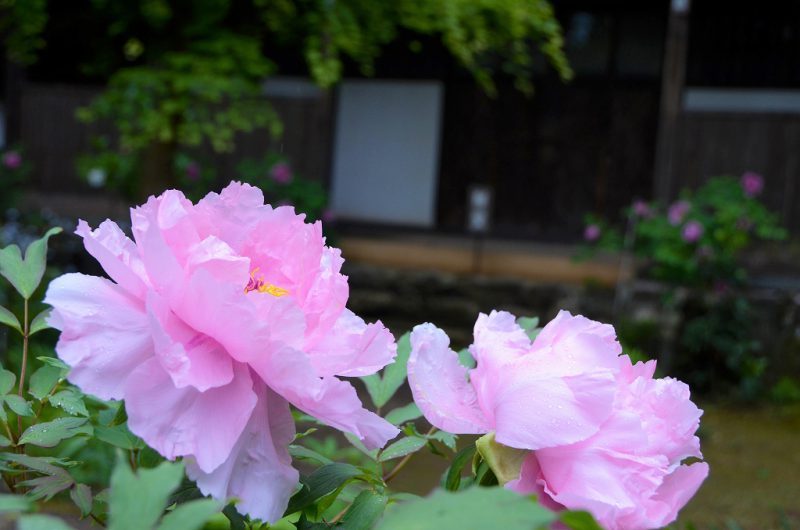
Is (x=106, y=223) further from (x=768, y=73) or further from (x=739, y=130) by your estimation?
(x=768, y=73)

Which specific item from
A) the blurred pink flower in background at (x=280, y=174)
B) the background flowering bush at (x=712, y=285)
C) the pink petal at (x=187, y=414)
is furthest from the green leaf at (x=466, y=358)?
the blurred pink flower in background at (x=280, y=174)

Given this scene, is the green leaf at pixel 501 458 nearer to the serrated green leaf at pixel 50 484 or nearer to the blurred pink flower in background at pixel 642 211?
the serrated green leaf at pixel 50 484

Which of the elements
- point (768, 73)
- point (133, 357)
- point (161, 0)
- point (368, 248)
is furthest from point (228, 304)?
point (768, 73)

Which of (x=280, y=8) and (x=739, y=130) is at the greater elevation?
(x=280, y=8)

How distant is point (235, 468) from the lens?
1.39 ft

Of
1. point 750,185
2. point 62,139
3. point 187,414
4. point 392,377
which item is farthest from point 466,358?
point 62,139

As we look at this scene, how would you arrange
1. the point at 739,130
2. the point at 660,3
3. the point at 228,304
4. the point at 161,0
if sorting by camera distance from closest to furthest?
the point at 228,304, the point at 161,0, the point at 739,130, the point at 660,3

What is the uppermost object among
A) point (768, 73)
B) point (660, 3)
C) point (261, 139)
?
point (660, 3)

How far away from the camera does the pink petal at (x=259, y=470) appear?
1.35 feet

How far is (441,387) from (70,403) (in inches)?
8.3

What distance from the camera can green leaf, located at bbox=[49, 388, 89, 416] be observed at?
54cm

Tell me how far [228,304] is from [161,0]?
5122 millimetres

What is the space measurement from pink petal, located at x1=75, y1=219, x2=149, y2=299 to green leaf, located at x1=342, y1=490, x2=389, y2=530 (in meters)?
0.15

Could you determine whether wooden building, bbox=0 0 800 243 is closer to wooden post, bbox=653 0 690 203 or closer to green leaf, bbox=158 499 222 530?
wooden post, bbox=653 0 690 203
